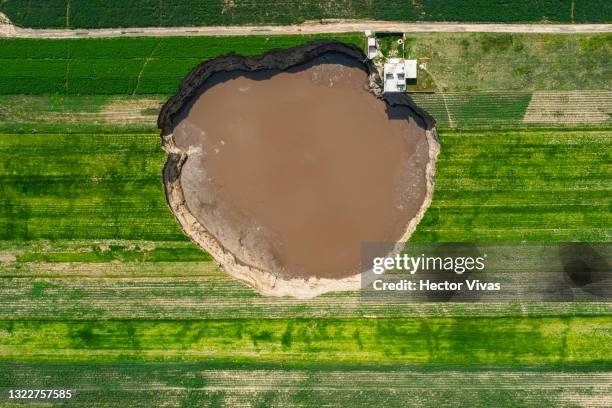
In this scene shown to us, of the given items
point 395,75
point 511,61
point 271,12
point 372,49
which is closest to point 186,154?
point 271,12

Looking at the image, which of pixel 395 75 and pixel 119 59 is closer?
pixel 395 75

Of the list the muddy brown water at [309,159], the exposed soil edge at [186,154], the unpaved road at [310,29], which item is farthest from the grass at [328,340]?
the unpaved road at [310,29]

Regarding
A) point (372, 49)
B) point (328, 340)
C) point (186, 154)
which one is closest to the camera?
point (372, 49)

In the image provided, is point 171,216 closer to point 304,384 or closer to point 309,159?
point 309,159

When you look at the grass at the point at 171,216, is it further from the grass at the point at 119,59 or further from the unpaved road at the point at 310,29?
the unpaved road at the point at 310,29

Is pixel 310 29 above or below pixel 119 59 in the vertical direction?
above

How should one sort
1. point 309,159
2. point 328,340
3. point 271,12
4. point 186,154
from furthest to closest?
point 186,154
point 309,159
point 328,340
point 271,12

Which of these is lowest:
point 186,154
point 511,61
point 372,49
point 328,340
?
point 328,340

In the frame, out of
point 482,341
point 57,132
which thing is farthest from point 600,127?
point 57,132
